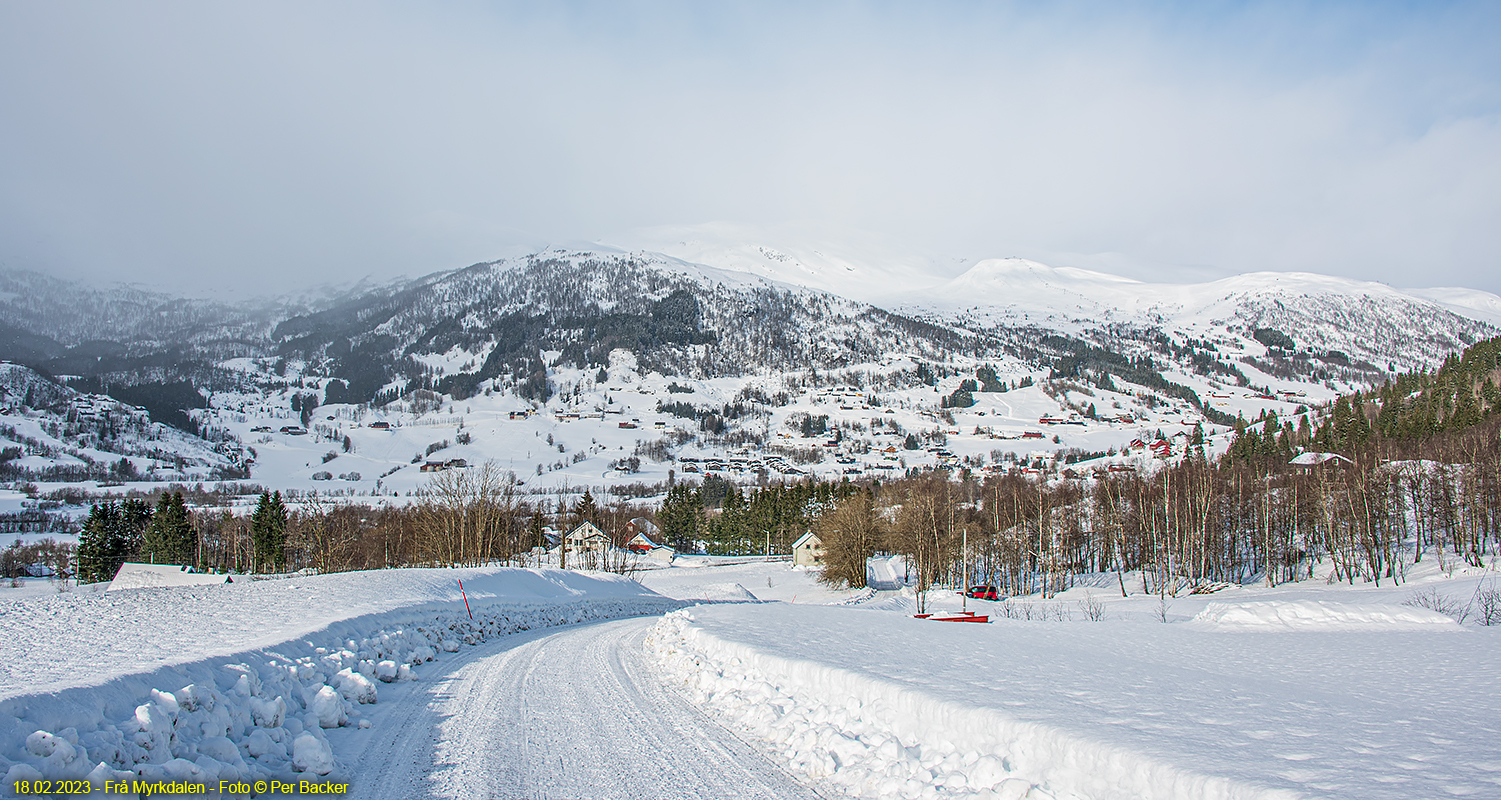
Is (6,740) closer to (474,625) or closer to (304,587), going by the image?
(474,625)

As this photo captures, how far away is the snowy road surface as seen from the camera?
7555 millimetres

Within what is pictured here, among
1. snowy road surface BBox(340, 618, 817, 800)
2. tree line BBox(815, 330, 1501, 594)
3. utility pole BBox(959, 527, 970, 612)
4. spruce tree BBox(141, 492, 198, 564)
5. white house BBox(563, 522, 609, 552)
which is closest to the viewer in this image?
snowy road surface BBox(340, 618, 817, 800)

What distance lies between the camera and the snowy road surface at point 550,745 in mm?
7555

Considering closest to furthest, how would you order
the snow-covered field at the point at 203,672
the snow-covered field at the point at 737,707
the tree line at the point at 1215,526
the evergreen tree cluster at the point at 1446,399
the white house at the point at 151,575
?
the snow-covered field at the point at 203,672
the snow-covered field at the point at 737,707
the white house at the point at 151,575
the tree line at the point at 1215,526
the evergreen tree cluster at the point at 1446,399

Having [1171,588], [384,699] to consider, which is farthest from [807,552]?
[384,699]

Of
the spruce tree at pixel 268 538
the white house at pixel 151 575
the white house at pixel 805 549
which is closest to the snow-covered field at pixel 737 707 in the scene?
the white house at pixel 151 575

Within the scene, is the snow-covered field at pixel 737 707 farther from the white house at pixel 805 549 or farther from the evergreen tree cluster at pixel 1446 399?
the evergreen tree cluster at pixel 1446 399

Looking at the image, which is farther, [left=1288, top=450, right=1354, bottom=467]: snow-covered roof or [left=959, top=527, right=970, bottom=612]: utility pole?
[left=1288, top=450, right=1354, bottom=467]: snow-covered roof

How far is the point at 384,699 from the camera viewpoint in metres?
11.5

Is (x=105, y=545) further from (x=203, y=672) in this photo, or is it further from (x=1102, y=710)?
(x=1102, y=710)

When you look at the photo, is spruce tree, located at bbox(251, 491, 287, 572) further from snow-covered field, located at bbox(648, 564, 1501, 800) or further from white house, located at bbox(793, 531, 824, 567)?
snow-covered field, located at bbox(648, 564, 1501, 800)

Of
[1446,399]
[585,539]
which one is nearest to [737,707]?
[585,539]

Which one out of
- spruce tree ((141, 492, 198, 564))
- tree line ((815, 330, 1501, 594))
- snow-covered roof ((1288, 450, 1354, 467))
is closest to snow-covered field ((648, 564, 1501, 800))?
tree line ((815, 330, 1501, 594))

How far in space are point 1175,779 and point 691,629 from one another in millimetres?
11728
